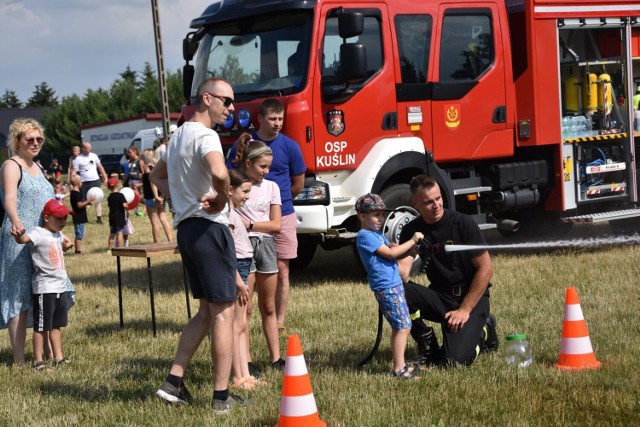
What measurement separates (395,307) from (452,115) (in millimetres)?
5042

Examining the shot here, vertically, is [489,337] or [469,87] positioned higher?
[469,87]

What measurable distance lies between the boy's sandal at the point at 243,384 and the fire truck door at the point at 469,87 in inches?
208

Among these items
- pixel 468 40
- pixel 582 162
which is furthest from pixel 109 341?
pixel 582 162

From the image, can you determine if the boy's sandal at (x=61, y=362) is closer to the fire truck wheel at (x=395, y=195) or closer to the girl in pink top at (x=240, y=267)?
the girl in pink top at (x=240, y=267)

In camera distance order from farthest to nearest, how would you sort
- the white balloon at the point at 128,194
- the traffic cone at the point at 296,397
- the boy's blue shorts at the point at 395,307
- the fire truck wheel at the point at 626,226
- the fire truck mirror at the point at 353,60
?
the white balloon at the point at 128,194 < the fire truck wheel at the point at 626,226 < the fire truck mirror at the point at 353,60 < the boy's blue shorts at the point at 395,307 < the traffic cone at the point at 296,397

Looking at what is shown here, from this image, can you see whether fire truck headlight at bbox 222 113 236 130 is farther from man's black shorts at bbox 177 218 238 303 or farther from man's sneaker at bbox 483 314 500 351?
man's black shorts at bbox 177 218 238 303

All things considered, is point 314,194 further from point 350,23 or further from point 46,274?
point 46,274

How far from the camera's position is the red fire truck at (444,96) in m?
10.0

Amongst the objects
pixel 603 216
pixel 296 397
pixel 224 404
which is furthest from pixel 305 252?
pixel 296 397

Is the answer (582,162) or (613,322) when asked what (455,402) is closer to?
(613,322)

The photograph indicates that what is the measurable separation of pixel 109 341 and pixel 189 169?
3.26 meters

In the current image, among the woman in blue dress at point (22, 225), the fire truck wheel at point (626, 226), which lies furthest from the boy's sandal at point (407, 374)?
the fire truck wheel at point (626, 226)

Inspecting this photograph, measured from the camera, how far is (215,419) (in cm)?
539

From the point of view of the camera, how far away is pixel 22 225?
7.17 metres
